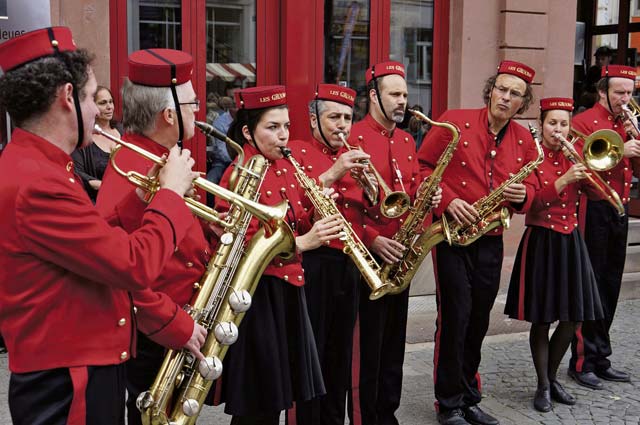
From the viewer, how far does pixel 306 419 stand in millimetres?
4348

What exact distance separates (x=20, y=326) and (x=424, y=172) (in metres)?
3.15

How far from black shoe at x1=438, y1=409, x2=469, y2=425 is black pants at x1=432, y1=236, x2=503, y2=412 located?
30mm

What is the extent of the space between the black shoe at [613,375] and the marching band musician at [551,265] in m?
0.68

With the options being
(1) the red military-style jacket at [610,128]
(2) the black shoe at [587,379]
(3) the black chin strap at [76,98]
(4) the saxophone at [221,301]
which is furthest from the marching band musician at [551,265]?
(3) the black chin strap at [76,98]

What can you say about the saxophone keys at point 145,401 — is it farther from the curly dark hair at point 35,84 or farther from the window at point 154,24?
the window at point 154,24

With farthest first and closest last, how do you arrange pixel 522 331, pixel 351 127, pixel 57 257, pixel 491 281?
pixel 522 331, pixel 491 281, pixel 351 127, pixel 57 257

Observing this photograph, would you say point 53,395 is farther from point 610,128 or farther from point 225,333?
point 610,128

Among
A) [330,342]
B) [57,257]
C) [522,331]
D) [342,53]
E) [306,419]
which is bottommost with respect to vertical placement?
[522,331]

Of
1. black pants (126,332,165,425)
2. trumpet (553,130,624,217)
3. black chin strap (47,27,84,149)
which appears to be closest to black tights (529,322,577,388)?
trumpet (553,130,624,217)

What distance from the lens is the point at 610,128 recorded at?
20.6ft

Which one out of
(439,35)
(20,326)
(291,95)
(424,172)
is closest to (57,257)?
(20,326)

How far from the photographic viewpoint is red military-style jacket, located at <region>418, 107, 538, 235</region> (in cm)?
509

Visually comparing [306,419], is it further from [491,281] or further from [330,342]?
[491,281]

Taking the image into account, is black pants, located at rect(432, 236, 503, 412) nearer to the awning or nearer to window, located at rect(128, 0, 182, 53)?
the awning
